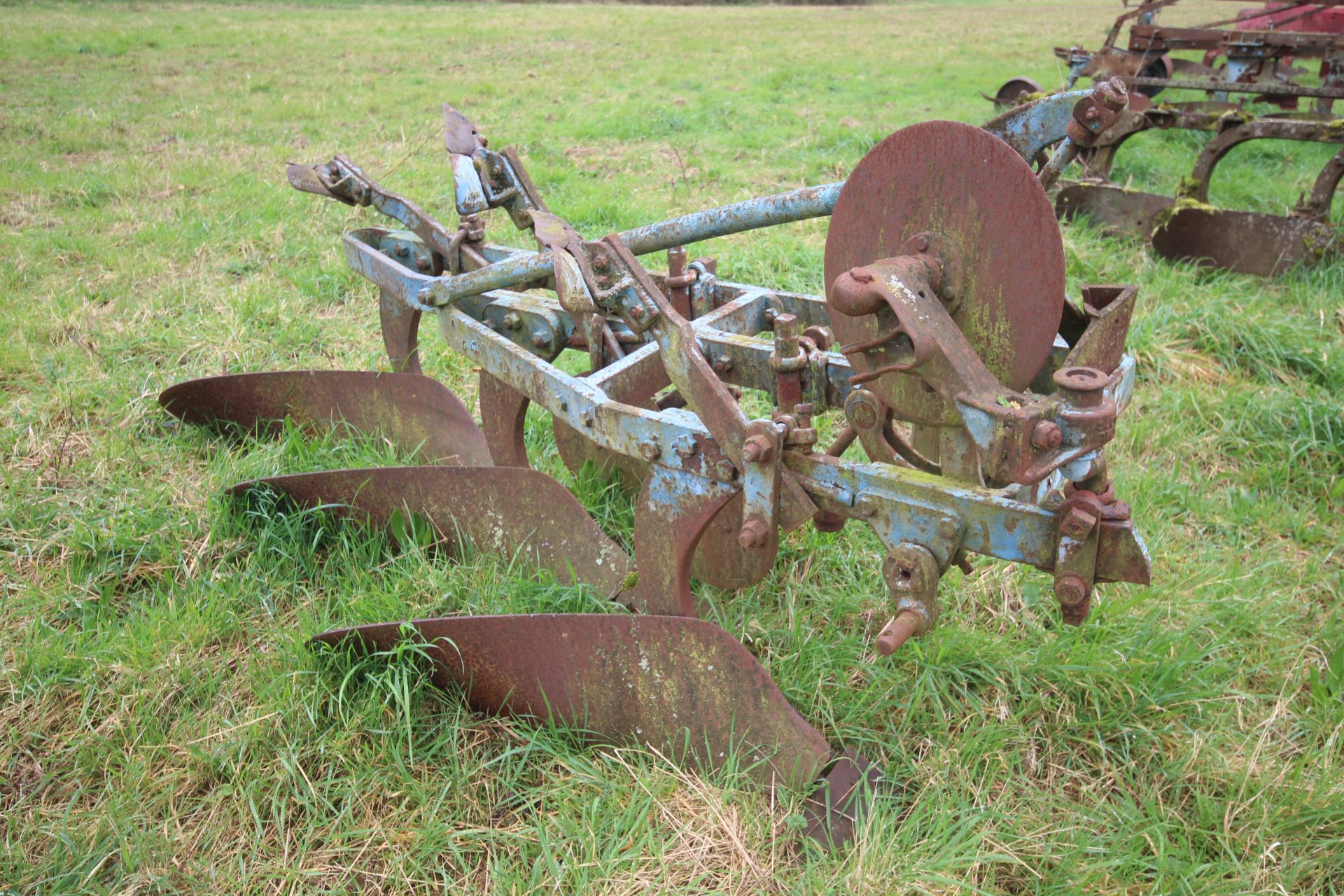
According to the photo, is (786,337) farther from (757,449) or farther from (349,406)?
(349,406)

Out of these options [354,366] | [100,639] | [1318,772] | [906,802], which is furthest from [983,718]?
[354,366]

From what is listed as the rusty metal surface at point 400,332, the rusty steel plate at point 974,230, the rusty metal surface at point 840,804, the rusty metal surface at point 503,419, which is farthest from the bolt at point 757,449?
the rusty metal surface at point 400,332

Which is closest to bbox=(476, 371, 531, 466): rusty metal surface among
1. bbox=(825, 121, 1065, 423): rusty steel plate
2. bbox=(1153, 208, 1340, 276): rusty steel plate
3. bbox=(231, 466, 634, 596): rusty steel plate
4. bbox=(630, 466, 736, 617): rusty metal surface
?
bbox=(231, 466, 634, 596): rusty steel plate

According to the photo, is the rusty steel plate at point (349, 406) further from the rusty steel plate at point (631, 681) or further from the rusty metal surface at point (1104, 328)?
the rusty metal surface at point (1104, 328)

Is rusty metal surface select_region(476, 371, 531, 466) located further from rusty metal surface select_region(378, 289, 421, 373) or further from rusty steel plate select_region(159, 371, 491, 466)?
rusty metal surface select_region(378, 289, 421, 373)

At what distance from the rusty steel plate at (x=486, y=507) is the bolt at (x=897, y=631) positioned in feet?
2.92

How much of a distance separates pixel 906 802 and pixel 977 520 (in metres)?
0.68

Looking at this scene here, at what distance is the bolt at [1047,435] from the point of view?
1685 millimetres

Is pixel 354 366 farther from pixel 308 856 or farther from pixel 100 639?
pixel 308 856

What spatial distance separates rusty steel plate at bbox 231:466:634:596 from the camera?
2.68m

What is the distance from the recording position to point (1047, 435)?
5.54 feet

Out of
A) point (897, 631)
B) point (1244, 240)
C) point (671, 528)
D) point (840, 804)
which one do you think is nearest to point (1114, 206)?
point (1244, 240)

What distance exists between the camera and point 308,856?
6.55 ft

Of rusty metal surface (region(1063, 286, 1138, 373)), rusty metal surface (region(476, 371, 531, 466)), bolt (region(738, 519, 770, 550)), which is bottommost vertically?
rusty metal surface (region(476, 371, 531, 466))
